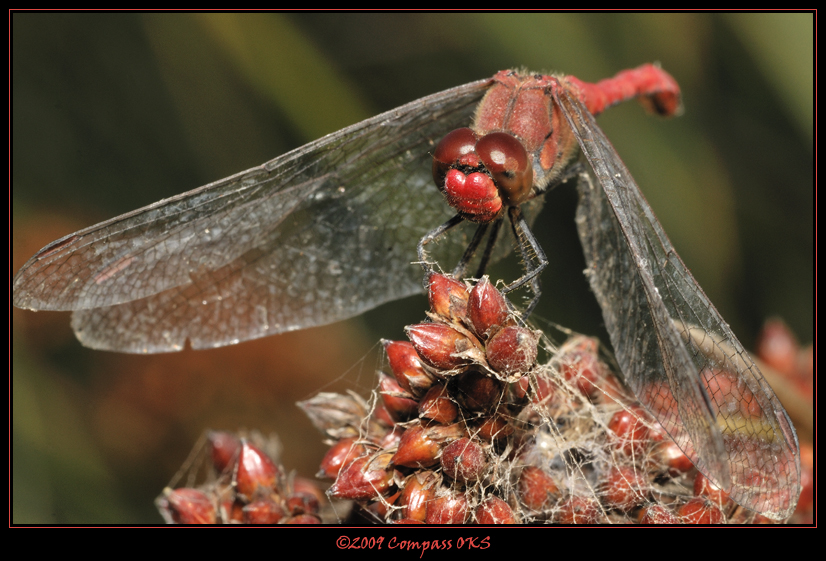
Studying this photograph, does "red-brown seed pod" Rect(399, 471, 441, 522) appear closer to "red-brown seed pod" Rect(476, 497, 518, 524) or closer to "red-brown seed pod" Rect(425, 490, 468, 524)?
"red-brown seed pod" Rect(425, 490, 468, 524)

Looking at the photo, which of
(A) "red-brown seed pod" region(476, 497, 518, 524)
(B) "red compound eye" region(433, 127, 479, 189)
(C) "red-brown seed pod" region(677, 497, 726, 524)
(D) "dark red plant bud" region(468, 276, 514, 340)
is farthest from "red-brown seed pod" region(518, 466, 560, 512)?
(B) "red compound eye" region(433, 127, 479, 189)

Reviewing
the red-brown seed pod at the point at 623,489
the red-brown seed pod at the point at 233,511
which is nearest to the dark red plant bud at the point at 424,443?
the red-brown seed pod at the point at 623,489

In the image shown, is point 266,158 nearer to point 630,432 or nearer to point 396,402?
point 396,402

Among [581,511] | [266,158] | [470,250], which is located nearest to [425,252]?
[470,250]

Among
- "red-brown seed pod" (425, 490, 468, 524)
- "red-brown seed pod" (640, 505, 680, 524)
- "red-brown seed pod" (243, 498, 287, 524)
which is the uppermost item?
"red-brown seed pod" (243, 498, 287, 524)

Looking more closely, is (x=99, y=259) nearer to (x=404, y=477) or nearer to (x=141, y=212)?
(x=141, y=212)

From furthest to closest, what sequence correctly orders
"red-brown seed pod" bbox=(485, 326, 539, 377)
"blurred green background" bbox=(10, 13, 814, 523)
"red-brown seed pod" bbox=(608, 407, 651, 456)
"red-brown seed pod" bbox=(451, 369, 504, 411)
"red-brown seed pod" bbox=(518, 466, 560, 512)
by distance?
"blurred green background" bbox=(10, 13, 814, 523)
"red-brown seed pod" bbox=(608, 407, 651, 456)
"red-brown seed pod" bbox=(518, 466, 560, 512)
"red-brown seed pod" bbox=(451, 369, 504, 411)
"red-brown seed pod" bbox=(485, 326, 539, 377)
